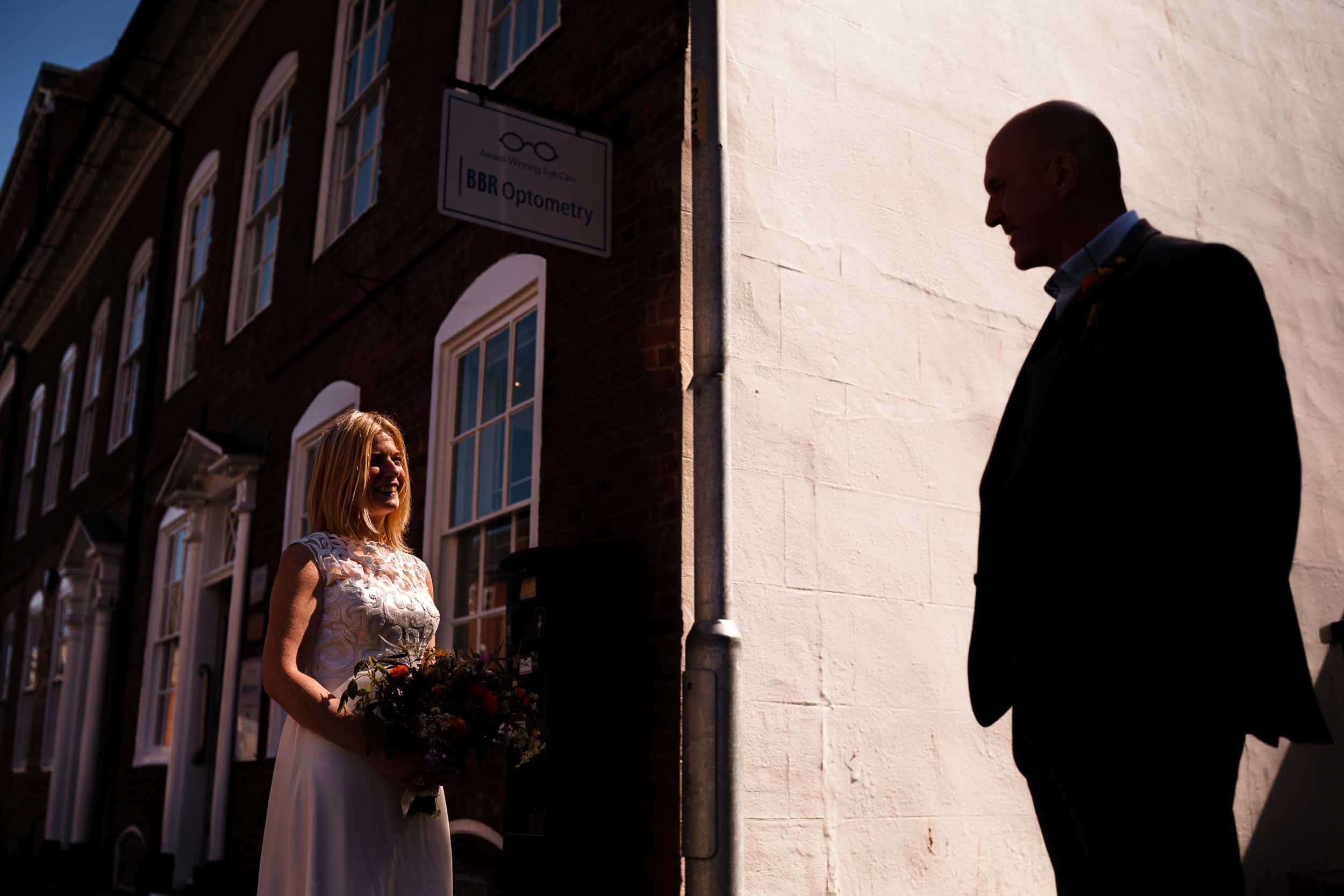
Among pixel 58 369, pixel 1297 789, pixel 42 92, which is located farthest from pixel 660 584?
pixel 42 92

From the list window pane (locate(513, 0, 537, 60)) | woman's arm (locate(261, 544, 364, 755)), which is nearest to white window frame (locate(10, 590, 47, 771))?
window pane (locate(513, 0, 537, 60))

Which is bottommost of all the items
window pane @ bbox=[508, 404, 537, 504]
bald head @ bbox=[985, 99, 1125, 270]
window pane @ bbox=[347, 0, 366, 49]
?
bald head @ bbox=[985, 99, 1125, 270]

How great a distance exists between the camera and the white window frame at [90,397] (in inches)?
682

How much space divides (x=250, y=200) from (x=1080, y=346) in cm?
1122

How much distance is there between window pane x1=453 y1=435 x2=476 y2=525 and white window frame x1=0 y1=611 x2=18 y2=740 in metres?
16.0

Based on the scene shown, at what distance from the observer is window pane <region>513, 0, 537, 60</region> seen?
740 cm

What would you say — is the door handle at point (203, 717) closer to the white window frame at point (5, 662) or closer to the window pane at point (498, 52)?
the window pane at point (498, 52)

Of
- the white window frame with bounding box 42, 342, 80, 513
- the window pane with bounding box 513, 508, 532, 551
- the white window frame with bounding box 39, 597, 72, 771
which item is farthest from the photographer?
the white window frame with bounding box 42, 342, 80, 513

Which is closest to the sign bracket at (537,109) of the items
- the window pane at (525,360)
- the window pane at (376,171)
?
the window pane at (525,360)

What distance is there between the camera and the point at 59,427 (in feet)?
64.8

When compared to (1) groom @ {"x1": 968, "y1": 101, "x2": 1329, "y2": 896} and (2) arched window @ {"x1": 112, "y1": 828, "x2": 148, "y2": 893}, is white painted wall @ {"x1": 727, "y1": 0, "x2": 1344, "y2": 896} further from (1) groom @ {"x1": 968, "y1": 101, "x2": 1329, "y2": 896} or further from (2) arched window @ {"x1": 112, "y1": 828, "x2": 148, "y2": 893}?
(2) arched window @ {"x1": 112, "y1": 828, "x2": 148, "y2": 893}

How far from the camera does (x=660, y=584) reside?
5.14 m

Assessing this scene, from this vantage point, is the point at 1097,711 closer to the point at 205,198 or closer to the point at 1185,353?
the point at 1185,353

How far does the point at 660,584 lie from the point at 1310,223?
5.68 metres
